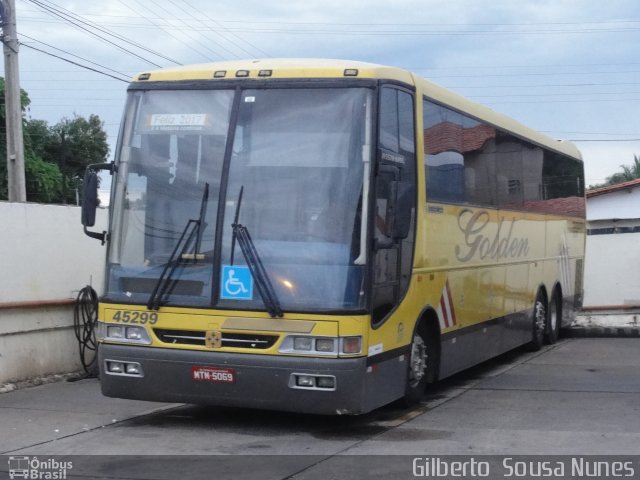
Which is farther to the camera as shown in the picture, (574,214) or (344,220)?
(574,214)

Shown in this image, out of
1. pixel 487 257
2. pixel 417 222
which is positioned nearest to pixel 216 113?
pixel 417 222

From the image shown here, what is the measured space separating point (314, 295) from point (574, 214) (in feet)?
37.2

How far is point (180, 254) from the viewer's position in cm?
898

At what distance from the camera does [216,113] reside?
9258 millimetres

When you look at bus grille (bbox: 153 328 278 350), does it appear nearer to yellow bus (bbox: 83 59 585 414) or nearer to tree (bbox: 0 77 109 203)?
yellow bus (bbox: 83 59 585 414)

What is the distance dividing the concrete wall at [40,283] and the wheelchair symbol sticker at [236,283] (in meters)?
4.51

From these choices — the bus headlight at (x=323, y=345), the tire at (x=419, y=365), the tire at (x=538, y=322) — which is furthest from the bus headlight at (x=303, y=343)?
the tire at (x=538, y=322)

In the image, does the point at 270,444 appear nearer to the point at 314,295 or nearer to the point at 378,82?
the point at 314,295

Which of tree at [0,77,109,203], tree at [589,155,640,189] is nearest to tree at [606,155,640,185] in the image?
tree at [589,155,640,189]

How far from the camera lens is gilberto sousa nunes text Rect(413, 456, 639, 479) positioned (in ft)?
24.2

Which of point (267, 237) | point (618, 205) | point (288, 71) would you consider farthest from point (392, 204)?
point (618, 205)

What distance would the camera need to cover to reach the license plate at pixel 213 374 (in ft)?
28.8

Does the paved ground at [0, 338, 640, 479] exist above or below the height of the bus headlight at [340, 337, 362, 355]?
below

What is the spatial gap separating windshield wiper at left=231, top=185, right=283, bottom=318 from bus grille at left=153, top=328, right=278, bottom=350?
0.26 meters
